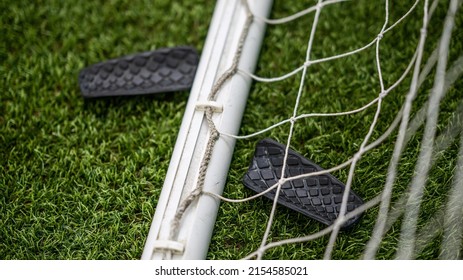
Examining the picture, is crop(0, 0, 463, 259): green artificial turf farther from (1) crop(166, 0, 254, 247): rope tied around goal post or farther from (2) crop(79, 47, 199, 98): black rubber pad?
(1) crop(166, 0, 254, 247): rope tied around goal post

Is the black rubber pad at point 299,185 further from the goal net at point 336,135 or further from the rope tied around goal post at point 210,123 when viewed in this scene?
the rope tied around goal post at point 210,123

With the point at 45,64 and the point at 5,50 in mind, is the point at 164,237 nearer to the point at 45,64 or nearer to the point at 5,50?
the point at 45,64

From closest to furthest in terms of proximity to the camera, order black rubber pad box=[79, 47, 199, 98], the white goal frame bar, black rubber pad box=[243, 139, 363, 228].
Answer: the white goal frame bar → black rubber pad box=[243, 139, 363, 228] → black rubber pad box=[79, 47, 199, 98]

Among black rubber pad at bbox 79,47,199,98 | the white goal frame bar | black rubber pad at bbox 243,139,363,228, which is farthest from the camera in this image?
black rubber pad at bbox 79,47,199,98

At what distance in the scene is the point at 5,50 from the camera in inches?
87.1

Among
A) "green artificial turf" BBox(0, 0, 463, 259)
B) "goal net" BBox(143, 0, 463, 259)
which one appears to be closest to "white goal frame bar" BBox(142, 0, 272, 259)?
"goal net" BBox(143, 0, 463, 259)

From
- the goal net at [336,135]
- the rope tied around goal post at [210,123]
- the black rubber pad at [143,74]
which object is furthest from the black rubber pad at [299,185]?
the black rubber pad at [143,74]

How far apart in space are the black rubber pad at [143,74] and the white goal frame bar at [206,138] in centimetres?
14

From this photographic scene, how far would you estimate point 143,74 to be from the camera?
2.06 metres

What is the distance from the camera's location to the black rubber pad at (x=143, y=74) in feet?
6.64

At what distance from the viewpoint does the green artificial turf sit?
1.76m

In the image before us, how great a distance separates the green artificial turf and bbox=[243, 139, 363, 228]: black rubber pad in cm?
7
